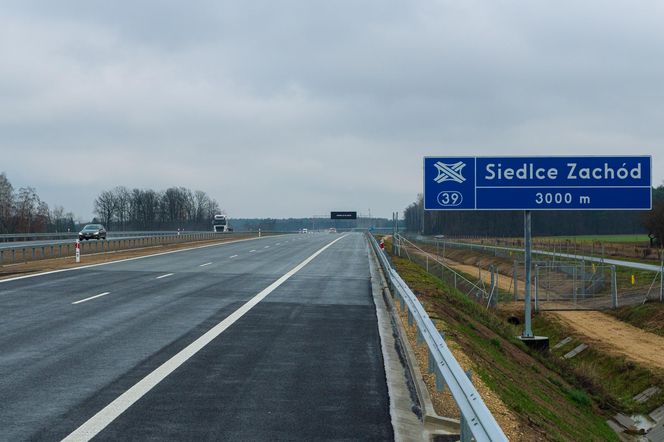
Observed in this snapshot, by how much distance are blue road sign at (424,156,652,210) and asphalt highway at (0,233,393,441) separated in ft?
13.2

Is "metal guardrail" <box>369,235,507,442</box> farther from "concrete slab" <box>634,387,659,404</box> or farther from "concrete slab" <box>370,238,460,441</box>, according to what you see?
"concrete slab" <box>634,387,659,404</box>

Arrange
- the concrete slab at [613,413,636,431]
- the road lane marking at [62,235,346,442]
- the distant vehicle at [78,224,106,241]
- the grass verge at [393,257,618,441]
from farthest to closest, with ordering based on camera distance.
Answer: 1. the distant vehicle at [78,224,106,241]
2. the concrete slab at [613,413,636,431]
3. the grass verge at [393,257,618,441]
4. the road lane marking at [62,235,346,442]

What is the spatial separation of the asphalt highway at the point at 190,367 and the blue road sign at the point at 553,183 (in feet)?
13.2

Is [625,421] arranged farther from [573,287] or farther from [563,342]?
[573,287]

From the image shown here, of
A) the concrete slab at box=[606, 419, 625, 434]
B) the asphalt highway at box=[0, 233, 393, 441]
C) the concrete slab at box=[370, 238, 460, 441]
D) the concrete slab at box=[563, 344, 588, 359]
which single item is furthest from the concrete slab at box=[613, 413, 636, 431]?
the concrete slab at box=[370, 238, 460, 441]

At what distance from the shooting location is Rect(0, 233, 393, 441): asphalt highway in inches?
263

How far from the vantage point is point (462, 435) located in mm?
5695

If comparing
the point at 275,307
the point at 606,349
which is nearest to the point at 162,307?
the point at 275,307

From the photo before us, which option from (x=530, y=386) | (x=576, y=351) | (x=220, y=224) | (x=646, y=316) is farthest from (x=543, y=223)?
(x=530, y=386)

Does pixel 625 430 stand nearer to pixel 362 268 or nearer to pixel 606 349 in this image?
pixel 606 349

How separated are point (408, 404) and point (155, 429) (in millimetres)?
2769

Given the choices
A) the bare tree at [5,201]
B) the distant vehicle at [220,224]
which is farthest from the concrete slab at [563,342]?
the bare tree at [5,201]

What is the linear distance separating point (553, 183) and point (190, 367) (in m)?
10.6

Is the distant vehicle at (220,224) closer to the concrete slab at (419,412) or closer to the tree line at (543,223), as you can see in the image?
the tree line at (543,223)
